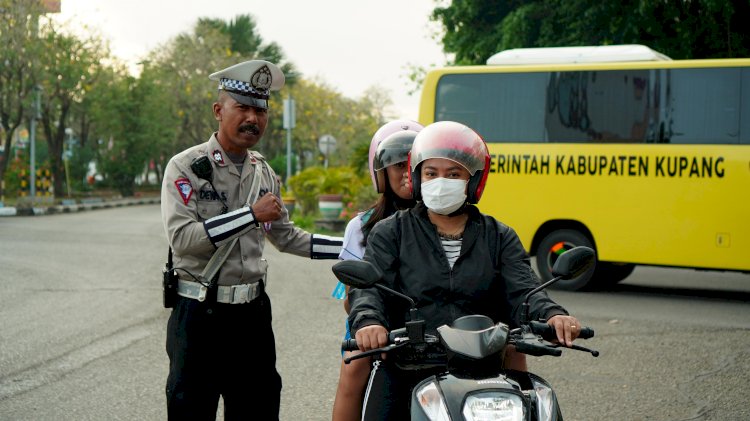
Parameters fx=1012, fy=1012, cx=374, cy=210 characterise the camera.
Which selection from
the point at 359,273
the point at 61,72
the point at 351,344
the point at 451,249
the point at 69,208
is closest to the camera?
the point at 359,273

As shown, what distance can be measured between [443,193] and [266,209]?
844mm

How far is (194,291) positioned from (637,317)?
728 centimetres

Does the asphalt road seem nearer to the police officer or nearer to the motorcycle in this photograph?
the police officer

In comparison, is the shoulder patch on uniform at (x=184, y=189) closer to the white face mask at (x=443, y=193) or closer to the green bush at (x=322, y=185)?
the white face mask at (x=443, y=193)

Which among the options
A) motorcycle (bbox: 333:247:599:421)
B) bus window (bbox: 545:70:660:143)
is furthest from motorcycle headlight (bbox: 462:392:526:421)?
bus window (bbox: 545:70:660:143)

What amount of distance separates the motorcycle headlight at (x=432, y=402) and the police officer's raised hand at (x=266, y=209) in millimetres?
1246

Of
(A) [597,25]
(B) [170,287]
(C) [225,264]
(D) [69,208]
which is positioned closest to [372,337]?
(C) [225,264]

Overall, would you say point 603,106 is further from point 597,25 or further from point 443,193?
point 443,193

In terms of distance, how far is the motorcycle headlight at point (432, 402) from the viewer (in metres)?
2.71

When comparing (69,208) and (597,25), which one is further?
(69,208)

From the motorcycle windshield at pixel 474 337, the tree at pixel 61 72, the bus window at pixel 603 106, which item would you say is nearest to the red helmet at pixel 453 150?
the motorcycle windshield at pixel 474 337

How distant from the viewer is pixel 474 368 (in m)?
2.75

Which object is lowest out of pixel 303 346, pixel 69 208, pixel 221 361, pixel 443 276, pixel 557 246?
pixel 69 208

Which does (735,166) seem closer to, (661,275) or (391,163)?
(661,275)
